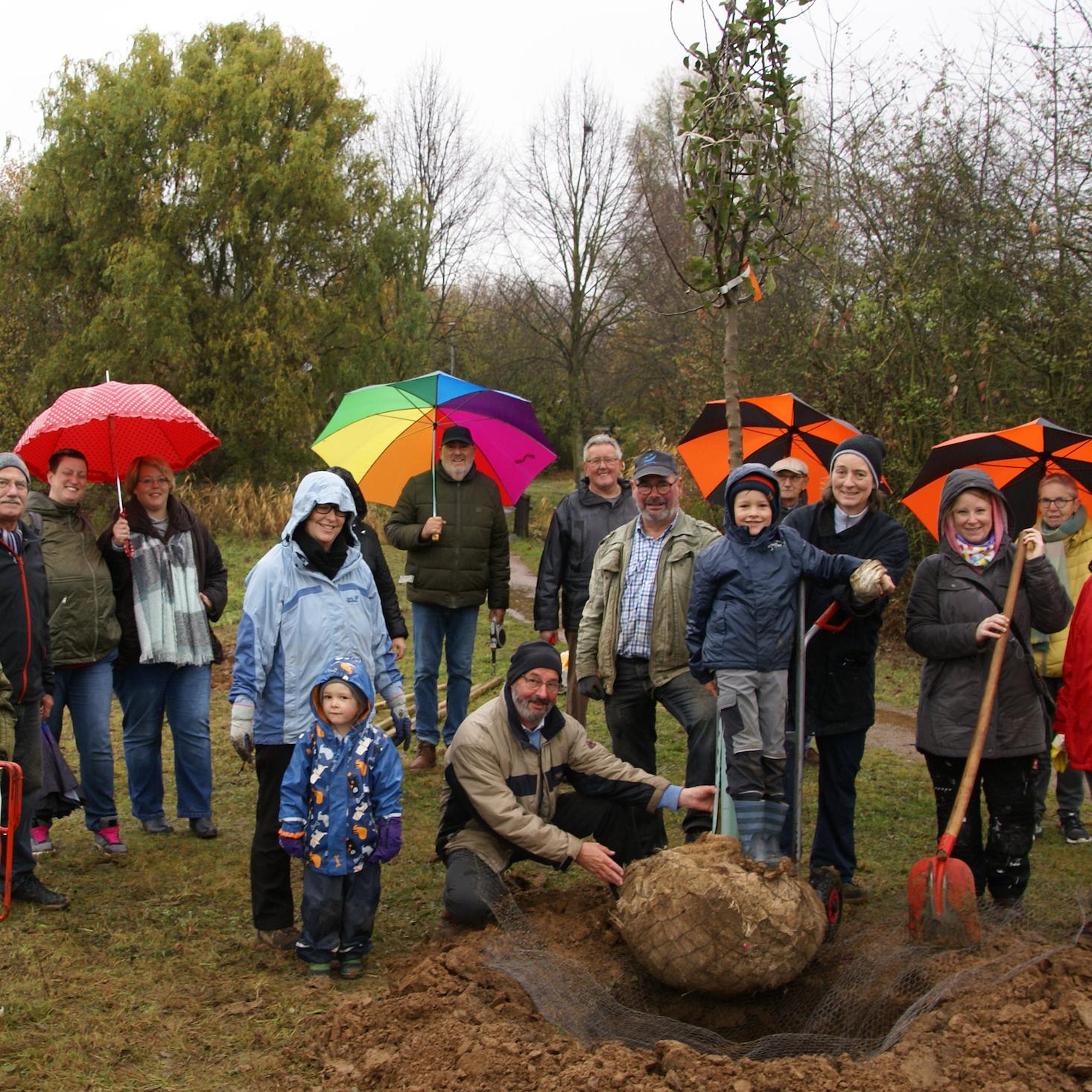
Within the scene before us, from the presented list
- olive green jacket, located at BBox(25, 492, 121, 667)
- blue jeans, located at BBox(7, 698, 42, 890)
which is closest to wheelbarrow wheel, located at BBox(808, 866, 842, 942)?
blue jeans, located at BBox(7, 698, 42, 890)

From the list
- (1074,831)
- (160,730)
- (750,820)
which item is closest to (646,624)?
(750,820)

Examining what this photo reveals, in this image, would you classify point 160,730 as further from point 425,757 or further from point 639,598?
point 639,598

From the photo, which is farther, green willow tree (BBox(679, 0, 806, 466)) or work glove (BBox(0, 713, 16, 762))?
green willow tree (BBox(679, 0, 806, 466))

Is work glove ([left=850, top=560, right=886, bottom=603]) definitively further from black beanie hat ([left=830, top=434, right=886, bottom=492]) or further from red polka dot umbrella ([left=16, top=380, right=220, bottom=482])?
red polka dot umbrella ([left=16, top=380, right=220, bottom=482])

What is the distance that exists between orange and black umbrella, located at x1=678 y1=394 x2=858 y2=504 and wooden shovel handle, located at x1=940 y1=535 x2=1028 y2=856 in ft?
9.15

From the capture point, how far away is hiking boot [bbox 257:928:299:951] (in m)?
4.76

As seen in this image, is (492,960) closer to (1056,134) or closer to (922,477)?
(922,477)

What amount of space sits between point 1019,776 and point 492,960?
2.28 m

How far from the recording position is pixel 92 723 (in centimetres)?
581

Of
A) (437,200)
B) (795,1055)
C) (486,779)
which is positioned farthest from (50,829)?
(437,200)

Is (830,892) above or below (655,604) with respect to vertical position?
below

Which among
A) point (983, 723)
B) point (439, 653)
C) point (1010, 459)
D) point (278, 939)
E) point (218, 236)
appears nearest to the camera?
point (983, 723)

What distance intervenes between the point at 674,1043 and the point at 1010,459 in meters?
3.44

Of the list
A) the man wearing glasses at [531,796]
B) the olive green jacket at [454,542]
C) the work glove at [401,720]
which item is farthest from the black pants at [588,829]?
the olive green jacket at [454,542]
